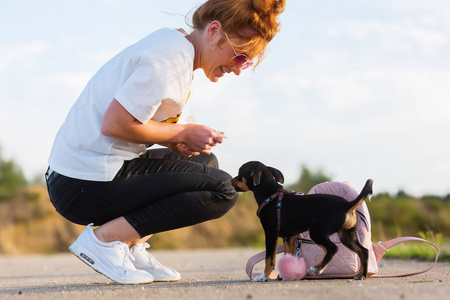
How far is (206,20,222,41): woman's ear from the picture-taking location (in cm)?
364

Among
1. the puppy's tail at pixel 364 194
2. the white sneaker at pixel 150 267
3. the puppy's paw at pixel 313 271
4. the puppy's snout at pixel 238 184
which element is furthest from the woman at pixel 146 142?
the puppy's tail at pixel 364 194

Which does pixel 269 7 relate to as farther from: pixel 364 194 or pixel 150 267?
pixel 150 267

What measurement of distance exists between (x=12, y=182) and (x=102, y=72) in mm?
16752

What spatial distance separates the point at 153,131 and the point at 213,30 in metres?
0.81

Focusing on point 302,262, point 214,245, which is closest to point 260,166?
point 302,262

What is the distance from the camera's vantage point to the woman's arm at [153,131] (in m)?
3.33

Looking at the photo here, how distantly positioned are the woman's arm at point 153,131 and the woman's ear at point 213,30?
62 centimetres

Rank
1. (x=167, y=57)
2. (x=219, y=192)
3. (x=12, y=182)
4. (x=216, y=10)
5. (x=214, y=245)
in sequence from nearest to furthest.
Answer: (x=167, y=57)
(x=216, y=10)
(x=219, y=192)
(x=214, y=245)
(x=12, y=182)

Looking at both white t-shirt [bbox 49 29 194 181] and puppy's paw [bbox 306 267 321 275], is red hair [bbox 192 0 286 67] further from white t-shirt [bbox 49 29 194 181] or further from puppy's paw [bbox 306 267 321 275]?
puppy's paw [bbox 306 267 321 275]

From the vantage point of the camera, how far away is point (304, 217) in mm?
3621

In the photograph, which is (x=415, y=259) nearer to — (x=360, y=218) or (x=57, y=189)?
(x=360, y=218)

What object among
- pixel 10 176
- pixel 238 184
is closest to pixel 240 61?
pixel 238 184

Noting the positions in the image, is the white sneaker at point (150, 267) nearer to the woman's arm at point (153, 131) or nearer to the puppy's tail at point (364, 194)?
the woman's arm at point (153, 131)

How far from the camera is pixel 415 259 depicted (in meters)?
7.14
